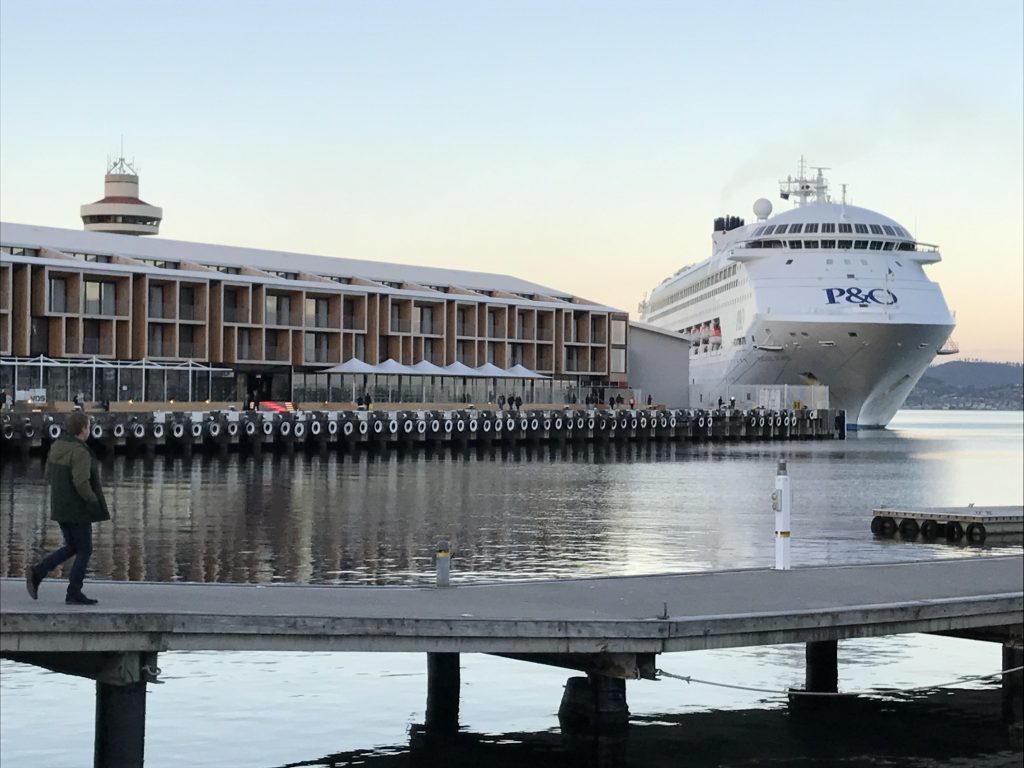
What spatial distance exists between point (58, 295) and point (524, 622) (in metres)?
74.6

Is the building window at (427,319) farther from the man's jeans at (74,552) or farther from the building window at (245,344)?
the man's jeans at (74,552)

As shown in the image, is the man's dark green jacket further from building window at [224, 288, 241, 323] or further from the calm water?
building window at [224, 288, 241, 323]

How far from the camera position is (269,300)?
9519 cm

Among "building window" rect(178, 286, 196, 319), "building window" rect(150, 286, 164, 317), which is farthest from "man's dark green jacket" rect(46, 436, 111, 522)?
"building window" rect(178, 286, 196, 319)

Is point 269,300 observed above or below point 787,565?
above

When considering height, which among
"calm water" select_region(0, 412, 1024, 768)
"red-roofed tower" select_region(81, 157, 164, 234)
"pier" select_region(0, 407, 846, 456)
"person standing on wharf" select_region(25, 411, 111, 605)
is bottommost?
"calm water" select_region(0, 412, 1024, 768)

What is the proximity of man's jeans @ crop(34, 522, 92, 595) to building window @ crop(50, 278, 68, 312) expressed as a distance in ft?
238

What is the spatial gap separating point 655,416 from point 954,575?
78134 mm

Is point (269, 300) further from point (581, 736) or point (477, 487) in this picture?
point (581, 736)

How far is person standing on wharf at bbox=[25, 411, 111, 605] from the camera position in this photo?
14227 millimetres

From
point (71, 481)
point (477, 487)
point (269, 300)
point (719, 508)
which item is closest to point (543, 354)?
point (269, 300)

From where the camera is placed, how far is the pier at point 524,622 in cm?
1353

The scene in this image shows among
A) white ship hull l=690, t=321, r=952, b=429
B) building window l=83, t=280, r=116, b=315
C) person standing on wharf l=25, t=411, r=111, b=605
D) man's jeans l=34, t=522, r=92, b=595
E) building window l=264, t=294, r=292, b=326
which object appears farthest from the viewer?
white ship hull l=690, t=321, r=952, b=429

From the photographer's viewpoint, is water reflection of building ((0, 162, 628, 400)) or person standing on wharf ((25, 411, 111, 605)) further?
water reflection of building ((0, 162, 628, 400))
